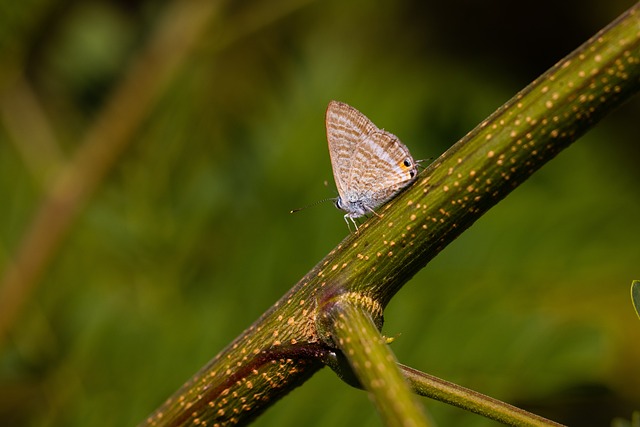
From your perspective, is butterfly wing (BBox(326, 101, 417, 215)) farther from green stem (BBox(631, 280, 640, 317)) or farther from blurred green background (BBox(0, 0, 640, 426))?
green stem (BBox(631, 280, 640, 317))

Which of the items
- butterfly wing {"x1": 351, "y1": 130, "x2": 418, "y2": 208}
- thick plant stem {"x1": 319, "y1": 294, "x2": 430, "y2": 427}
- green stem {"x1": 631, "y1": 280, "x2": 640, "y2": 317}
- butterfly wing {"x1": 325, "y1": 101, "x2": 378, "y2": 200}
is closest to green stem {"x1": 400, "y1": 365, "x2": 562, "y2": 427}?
thick plant stem {"x1": 319, "y1": 294, "x2": 430, "y2": 427}

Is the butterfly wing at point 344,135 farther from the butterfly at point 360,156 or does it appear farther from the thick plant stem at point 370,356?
the thick plant stem at point 370,356

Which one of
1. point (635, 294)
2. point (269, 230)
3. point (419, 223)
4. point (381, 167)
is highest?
point (269, 230)

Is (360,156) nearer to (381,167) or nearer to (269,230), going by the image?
(381,167)

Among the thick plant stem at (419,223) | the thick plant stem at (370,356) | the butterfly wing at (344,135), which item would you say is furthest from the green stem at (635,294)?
the butterfly wing at (344,135)

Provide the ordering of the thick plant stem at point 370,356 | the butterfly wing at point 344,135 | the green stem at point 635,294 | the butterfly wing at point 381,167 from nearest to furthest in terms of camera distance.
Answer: the thick plant stem at point 370,356 → the green stem at point 635,294 → the butterfly wing at point 381,167 → the butterfly wing at point 344,135

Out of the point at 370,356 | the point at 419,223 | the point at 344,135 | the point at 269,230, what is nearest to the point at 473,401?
the point at 370,356

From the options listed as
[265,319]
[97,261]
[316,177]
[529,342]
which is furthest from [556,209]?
[97,261]
